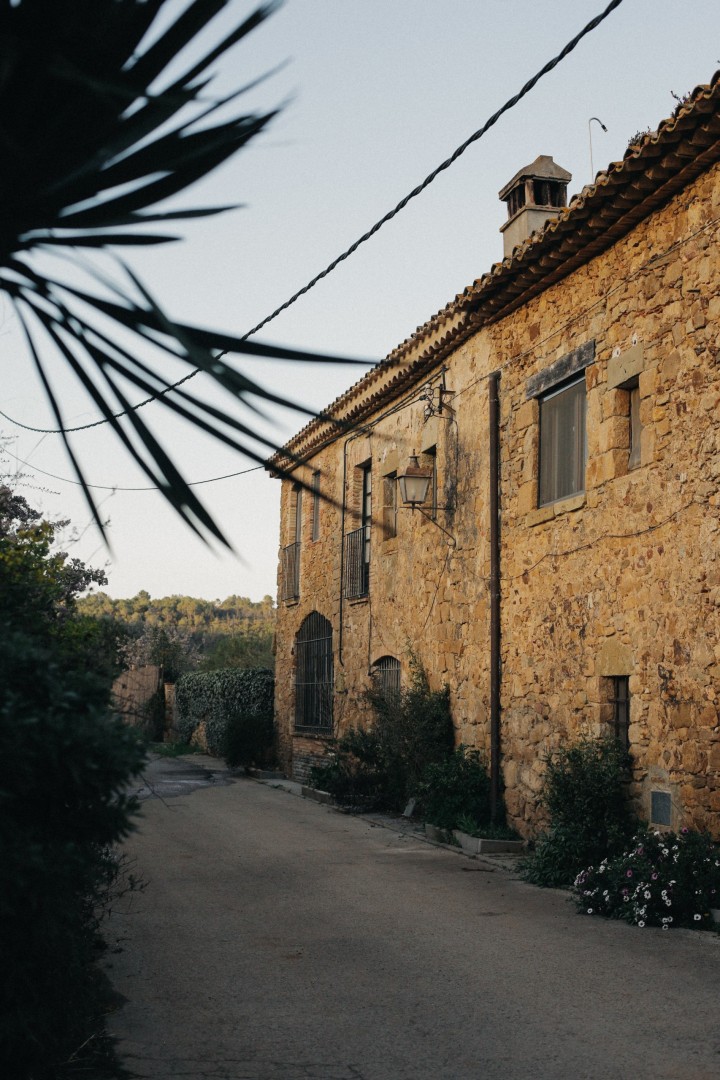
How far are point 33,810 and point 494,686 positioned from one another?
883 cm

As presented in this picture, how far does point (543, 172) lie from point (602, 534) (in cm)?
515

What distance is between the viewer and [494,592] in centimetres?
1191

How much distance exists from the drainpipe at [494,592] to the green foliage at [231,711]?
32.8 feet

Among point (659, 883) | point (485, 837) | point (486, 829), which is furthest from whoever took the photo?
point (486, 829)

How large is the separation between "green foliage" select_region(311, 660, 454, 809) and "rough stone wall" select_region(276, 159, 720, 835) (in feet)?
1.10

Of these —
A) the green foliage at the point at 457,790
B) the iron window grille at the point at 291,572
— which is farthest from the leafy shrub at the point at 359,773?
the iron window grille at the point at 291,572

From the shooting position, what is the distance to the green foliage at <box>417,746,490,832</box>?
38.8 ft

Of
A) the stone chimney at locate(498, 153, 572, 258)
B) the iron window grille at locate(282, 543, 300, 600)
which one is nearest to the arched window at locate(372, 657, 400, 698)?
the iron window grille at locate(282, 543, 300, 600)

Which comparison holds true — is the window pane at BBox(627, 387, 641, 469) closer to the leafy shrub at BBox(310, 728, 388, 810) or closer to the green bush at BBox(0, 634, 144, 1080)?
the leafy shrub at BBox(310, 728, 388, 810)

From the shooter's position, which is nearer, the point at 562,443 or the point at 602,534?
the point at 602,534

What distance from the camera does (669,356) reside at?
8.98 m

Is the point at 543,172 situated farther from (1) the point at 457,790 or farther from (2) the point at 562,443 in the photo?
(1) the point at 457,790

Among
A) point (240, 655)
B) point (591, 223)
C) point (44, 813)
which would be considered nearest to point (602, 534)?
point (591, 223)

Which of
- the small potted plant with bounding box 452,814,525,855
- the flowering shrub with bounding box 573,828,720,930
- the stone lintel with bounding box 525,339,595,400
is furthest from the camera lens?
the small potted plant with bounding box 452,814,525,855
